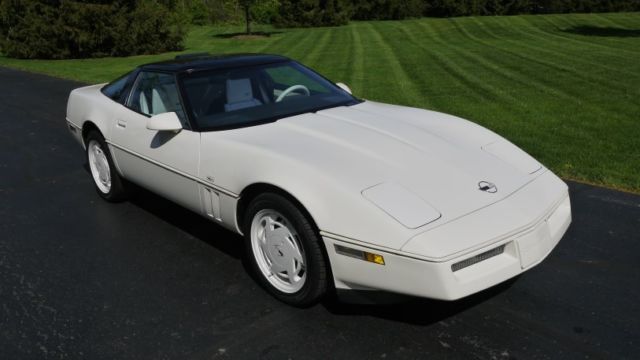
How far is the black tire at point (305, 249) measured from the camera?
310 centimetres

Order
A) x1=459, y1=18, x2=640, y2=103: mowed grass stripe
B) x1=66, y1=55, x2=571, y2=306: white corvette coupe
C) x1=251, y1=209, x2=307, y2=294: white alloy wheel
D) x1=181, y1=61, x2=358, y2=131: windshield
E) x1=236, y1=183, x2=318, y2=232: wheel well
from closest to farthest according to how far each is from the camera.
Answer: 1. x1=66, y1=55, x2=571, y2=306: white corvette coupe
2. x1=236, y1=183, x2=318, y2=232: wheel well
3. x1=251, y1=209, x2=307, y2=294: white alloy wheel
4. x1=181, y1=61, x2=358, y2=131: windshield
5. x1=459, y1=18, x2=640, y2=103: mowed grass stripe

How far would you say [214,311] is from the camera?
3443 millimetres

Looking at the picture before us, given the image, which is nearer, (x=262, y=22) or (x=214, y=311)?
(x=214, y=311)

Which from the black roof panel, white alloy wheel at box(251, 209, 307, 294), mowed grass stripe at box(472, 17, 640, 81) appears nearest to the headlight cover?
white alloy wheel at box(251, 209, 307, 294)

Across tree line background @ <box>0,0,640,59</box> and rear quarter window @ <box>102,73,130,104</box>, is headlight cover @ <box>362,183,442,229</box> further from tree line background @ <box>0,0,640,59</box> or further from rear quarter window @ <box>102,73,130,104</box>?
tree line background @ <box>0,0,640,59</box>

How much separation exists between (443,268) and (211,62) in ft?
9.27

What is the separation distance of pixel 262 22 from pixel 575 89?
34190mm

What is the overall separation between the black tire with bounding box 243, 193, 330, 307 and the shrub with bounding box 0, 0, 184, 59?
74.7 ft

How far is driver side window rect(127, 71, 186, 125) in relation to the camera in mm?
4396

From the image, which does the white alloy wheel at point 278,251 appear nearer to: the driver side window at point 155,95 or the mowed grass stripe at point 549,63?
the driver side window at point 155,95

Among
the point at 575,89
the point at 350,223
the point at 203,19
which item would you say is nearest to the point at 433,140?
the point at 350,223

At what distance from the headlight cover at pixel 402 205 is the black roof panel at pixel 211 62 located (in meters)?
2.06

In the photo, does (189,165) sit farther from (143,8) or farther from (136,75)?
(143,8)

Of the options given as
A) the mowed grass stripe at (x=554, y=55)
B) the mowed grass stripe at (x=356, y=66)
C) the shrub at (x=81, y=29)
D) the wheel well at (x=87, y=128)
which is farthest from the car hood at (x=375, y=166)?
the shrub at (x=81, y=29)
